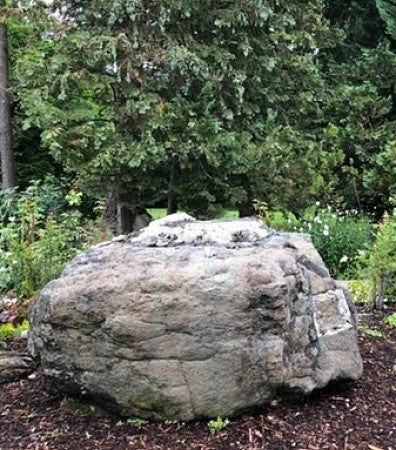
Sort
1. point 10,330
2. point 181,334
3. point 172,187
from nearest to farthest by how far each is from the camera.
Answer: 1. point 181,334
2. point 10,330
3. point 172,187

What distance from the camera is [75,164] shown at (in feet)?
25.2

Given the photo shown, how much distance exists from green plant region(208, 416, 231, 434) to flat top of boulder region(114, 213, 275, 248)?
96 centimetres

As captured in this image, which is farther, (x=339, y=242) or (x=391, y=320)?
(x=339, y=242)

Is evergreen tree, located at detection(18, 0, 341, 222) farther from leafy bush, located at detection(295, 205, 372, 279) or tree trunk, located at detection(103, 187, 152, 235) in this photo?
leafy bush, located at detection(295, 205, 372, 279)

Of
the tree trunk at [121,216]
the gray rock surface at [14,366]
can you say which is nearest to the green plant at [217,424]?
the gray rock surface at [14,366]

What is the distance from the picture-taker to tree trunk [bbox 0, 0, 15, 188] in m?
10.4

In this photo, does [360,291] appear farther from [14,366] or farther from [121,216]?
[121,216]

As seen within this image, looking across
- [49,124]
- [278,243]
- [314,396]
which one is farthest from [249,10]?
[314,396]

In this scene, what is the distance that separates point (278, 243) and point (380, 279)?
85.9 inches

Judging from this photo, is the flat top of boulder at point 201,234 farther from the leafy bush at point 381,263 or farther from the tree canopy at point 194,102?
the tree canopy at point 194,102

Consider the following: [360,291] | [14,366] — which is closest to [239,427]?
[14,366]

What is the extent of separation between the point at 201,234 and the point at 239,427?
1.13m

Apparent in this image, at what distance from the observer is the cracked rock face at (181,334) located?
266 cm

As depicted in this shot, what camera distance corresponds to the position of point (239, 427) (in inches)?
107
